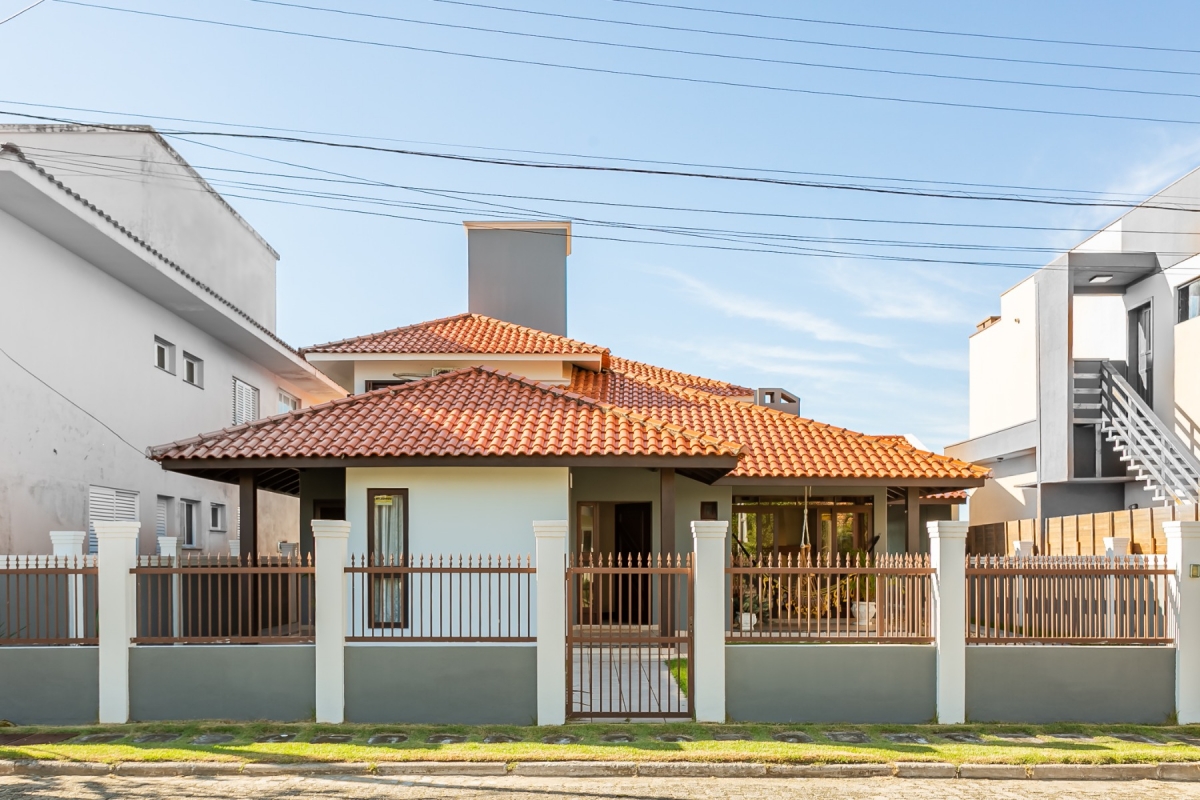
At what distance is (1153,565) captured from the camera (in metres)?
12.0

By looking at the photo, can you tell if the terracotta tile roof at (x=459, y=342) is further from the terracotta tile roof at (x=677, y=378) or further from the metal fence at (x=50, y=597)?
the metal fence at (x=50, y=597)

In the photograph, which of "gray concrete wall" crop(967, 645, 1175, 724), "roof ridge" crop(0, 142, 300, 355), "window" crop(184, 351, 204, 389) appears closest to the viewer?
"gray concrete wall" crop(967, 645, 1175, 724)

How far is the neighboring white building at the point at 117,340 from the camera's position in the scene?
47.0ft

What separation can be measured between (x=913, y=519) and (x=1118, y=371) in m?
8.49

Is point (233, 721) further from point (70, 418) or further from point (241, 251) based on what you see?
point (241, 251)

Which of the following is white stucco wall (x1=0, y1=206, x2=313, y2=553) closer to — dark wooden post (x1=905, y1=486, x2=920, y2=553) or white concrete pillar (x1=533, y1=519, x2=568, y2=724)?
white concrete pillar (x1=533, y1=519, x2=568, y2=724)

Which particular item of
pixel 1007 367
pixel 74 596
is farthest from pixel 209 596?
pixel 1007 367

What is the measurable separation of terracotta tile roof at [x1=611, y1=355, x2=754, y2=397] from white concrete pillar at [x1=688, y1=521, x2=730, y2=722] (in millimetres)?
12246

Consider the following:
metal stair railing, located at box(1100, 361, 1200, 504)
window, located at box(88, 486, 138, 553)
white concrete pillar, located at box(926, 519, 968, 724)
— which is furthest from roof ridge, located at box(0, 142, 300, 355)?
metal stair railing, located at box(1100, 361, 1200, 504)

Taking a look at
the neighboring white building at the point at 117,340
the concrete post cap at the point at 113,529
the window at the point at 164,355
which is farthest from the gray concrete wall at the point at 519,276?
the concrete post cap at the point at 113,529

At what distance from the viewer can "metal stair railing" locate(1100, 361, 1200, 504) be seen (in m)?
19.9

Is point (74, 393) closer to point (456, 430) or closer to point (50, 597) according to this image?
point (50, 597)

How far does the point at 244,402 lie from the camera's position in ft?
79.4

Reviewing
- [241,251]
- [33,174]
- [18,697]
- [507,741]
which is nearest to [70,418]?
[33,174]
